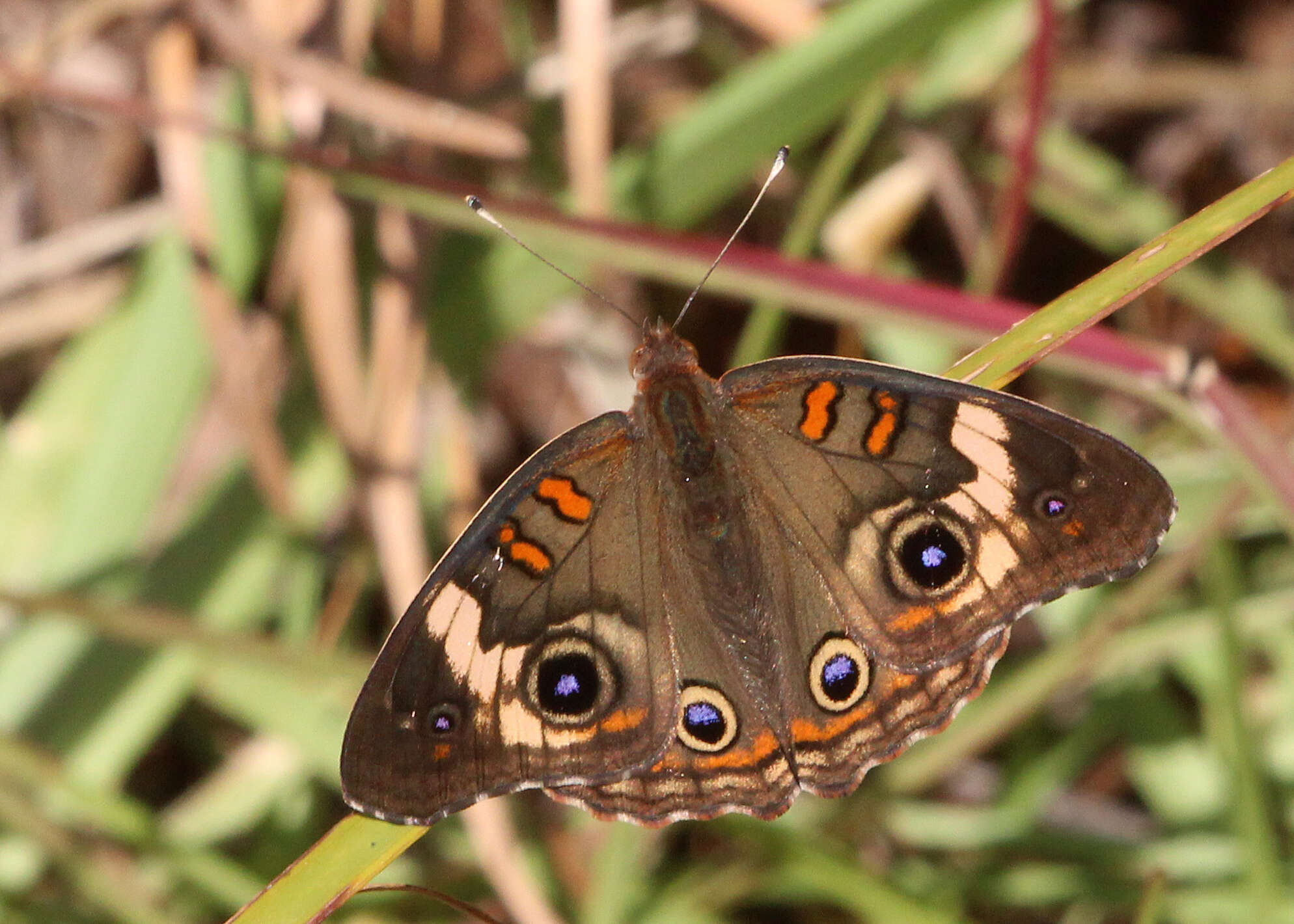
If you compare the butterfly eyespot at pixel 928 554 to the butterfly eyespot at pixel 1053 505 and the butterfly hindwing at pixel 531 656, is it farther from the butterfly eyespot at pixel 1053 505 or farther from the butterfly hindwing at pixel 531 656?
the butterfly hindwing at pixel 531 656

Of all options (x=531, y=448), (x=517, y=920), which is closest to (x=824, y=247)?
(x=531, y=448)

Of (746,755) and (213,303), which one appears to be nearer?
(746,755)

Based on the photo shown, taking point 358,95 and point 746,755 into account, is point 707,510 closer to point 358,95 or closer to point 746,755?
point 746,755

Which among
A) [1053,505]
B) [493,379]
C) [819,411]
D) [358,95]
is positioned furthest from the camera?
[493,379]

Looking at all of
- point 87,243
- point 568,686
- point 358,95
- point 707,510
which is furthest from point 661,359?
point 87,243

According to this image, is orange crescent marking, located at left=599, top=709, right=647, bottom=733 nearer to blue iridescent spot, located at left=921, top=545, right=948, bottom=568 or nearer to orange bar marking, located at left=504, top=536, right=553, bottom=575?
orange bar marking, located at left=504, top=536, right=553, bottom=575

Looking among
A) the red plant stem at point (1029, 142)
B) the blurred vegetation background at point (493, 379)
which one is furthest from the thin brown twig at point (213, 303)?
the red plant stem at point (1029, 142)

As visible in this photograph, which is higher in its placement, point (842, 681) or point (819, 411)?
point (819, 411)
